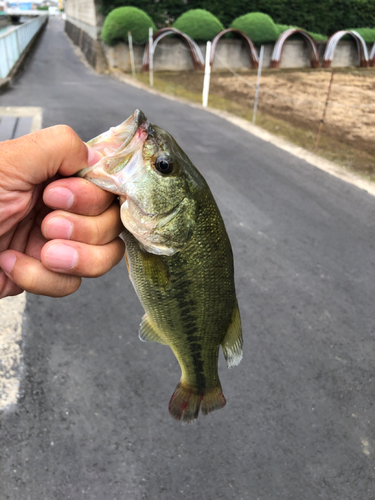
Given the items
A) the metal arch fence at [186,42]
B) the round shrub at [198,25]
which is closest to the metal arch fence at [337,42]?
the round shrub at [198,25]

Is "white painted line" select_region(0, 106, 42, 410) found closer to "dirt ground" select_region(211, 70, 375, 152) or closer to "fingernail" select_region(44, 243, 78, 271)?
"fingernail" select_region(44, 243, 78, 271)

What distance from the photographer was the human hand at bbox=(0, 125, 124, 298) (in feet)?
5.03

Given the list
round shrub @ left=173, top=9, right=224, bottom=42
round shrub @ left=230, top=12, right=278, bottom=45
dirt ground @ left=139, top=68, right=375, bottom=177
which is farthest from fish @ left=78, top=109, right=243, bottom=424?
round shrub @ left=230, top=12, right=278, bottom=45

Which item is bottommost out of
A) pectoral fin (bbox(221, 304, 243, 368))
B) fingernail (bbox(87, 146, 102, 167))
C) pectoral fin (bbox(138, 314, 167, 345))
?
pectoral fin (bbox(138, 314, 167, 345))

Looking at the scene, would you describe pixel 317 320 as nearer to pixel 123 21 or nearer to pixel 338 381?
pixel 338 381

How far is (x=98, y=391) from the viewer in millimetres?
3291

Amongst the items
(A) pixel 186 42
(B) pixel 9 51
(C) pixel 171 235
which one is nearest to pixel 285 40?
(A) pixel 186 42

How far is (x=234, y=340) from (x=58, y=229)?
3.21 feet

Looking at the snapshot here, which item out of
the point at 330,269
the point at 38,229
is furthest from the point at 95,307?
the point at 330,269

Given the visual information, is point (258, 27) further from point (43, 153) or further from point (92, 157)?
point (43, 153)

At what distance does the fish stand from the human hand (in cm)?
8

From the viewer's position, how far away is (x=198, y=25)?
69.9 feet

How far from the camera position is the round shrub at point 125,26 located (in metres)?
20.1

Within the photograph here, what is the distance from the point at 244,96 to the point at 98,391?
15.0m
